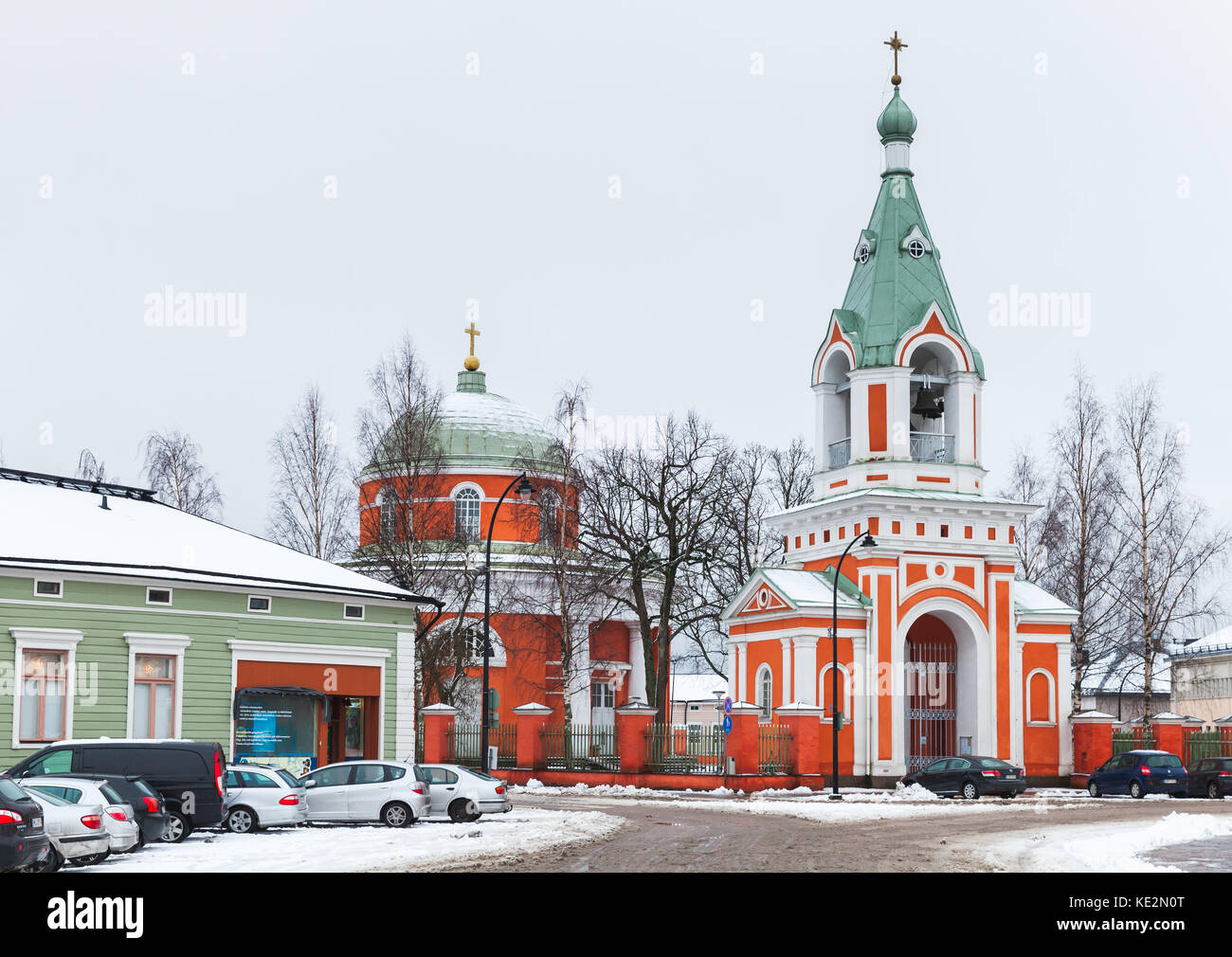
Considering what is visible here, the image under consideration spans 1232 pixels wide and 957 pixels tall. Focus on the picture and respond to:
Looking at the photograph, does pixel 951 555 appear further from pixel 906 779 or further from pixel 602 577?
pixel 602 577

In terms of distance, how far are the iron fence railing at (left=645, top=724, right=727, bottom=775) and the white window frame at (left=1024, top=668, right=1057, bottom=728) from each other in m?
9.67

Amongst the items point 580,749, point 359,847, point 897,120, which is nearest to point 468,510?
point 580,749

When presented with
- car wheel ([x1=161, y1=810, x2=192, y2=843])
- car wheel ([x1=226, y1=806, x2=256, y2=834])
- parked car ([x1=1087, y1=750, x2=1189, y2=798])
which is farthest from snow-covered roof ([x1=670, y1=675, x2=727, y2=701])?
car wheel ([x1=161, y1=810, x2=192, y2=843])

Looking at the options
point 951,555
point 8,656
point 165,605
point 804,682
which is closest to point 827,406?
point 951,555

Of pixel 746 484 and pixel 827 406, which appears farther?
pixel 746 484

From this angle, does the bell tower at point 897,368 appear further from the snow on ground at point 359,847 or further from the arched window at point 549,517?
the snow on ground at point 359,847

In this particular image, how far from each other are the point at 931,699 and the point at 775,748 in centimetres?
617

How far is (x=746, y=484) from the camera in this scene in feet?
182

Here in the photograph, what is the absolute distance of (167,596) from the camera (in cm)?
3050

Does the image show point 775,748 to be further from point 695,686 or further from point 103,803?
point 695,686

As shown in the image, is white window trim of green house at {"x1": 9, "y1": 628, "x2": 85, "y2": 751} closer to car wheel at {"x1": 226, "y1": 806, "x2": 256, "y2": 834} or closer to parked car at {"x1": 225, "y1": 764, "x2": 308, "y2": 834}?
parked car at {"x1": 225, "y1": 764, "x2": 308, "y2": 834}

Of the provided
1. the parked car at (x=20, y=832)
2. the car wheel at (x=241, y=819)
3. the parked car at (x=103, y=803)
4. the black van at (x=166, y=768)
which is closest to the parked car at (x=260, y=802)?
the car wheel at (x=241, y=819)
